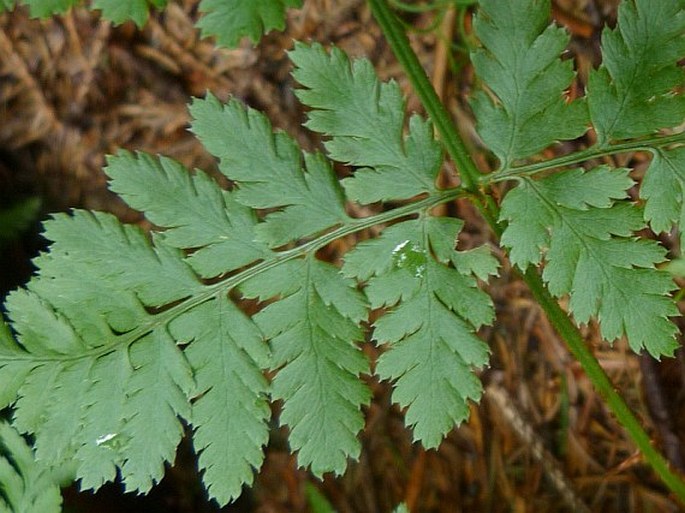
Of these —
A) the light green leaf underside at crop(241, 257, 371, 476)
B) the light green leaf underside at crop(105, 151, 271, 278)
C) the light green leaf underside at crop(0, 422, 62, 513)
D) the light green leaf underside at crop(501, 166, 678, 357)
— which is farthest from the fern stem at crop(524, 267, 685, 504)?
the light green leaf underside at crop(0, 422, 62, 513)

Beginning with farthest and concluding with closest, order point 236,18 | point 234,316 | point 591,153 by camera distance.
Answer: point 234,316
point 591,153
point 236,18

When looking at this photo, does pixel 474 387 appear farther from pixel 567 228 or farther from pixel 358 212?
pixel 358 212

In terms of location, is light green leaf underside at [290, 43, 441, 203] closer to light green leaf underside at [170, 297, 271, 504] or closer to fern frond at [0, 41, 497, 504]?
fern frond at [0, 41, 497, 504]

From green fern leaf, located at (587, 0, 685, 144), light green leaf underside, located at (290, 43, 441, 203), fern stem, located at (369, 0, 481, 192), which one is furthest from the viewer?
fern stem, located at (369, 0, 481, 192)

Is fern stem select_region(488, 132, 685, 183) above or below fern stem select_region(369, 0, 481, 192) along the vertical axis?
below

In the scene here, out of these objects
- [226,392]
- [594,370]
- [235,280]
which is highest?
[235,280]

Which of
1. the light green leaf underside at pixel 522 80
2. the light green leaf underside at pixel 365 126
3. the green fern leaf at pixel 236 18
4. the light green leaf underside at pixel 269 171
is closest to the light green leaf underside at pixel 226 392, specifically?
the light green leaf underside at pixel 269 171

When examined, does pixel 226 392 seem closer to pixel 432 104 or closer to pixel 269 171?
pixel 269 171

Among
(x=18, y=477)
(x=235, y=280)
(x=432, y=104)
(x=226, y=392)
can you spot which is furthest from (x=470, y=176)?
(x=18, y=477)
